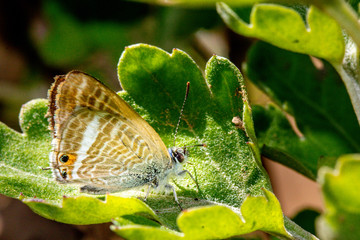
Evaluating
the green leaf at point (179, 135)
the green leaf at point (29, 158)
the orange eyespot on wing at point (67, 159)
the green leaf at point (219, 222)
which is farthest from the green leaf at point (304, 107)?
the green leaf at point (29, 158)

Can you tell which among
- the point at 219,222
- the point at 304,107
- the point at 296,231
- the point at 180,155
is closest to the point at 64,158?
the point at 180,155

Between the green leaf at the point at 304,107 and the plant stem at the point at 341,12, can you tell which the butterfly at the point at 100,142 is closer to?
the green leaf at the point at 304,107

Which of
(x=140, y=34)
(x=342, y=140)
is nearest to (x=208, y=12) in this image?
(x=140, y=34)

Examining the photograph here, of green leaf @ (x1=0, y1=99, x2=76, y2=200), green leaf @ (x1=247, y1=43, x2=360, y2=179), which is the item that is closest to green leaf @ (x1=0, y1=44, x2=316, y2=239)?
green leaf @ (x1=0, y1=99, x2=76, y2=200)

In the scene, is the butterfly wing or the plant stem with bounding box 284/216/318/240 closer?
the plant stem with bounding box 284/216/318/240

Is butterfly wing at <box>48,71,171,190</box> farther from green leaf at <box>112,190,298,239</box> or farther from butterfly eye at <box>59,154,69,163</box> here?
green leaf at <box>112,190,298,239</box>

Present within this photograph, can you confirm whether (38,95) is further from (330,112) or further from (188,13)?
(330,112)
